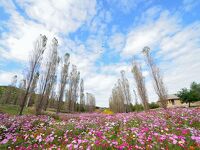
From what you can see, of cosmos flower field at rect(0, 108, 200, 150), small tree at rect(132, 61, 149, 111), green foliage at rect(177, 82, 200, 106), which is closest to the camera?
cosmos flower field at rect(0, 108, 200, 150)

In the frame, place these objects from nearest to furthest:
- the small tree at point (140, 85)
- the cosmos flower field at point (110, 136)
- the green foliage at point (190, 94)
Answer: the cosmos flower field at point (110, 136)
the small tree at point (140, 85)
the green foliage at point (190, 94)

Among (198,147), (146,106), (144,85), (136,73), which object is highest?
(136,73)

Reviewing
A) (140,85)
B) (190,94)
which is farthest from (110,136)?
(190,94)

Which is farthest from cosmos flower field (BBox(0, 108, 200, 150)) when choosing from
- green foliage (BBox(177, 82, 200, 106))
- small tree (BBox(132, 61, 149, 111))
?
green foliage (BBox(177, 82, 200, 106))

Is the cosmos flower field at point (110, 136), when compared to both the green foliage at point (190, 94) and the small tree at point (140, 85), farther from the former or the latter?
the green foliage at point (190, 94)

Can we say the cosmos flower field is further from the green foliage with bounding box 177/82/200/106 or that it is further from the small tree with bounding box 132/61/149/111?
the green foliage with bounding box 177/82/200/106

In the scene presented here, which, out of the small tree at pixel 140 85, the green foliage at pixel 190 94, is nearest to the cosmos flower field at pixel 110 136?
the small tree at pixel 140 85

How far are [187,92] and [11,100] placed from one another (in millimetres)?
56948

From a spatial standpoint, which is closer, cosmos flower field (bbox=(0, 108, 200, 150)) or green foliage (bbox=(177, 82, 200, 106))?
cosmos flower field (bbox=(0, 108, 200, 150))

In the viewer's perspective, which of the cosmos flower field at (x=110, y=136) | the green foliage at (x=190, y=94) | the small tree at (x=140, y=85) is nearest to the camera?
the cosmos flower field at (x=110, y=136)

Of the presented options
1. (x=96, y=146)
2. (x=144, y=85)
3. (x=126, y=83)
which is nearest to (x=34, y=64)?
(x=96, y=146)

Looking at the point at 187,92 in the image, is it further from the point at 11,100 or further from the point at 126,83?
the point at 11,100

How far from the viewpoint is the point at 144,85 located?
81.4 ft

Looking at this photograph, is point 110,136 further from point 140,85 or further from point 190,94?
point 190,94
